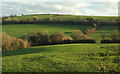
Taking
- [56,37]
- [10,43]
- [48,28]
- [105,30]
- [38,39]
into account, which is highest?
[48,28]

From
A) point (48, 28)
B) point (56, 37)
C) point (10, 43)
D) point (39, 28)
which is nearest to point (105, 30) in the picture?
point (56, 37)

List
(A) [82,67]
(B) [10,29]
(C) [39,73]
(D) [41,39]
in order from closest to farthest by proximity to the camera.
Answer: (C) [39,73]
(A) [82,67]
(D) [41,39]
(B) [10,29]

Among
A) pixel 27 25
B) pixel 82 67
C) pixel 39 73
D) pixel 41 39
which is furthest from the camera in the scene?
pixel 27 25

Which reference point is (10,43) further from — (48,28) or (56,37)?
(48,28)

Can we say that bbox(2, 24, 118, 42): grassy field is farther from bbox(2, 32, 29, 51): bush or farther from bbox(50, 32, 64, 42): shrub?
bbox(2, 32, 29, 51): bush

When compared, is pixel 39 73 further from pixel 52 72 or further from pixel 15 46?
pixel 15 46

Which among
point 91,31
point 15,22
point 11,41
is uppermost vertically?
point 15,22

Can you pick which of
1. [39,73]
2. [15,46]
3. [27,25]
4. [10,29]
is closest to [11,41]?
[15,46]

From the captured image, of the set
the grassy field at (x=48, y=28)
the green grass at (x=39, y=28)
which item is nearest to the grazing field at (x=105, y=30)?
the grassy field at (x=48, y=28)

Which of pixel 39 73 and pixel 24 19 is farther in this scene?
pixel 24 19

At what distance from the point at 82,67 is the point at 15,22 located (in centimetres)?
5835

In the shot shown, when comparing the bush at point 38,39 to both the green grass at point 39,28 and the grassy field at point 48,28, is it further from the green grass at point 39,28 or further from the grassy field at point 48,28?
the green grass at point 39,28

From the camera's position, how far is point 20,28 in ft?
194

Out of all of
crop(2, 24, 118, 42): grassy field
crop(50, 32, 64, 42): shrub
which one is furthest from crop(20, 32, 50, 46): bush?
crop(2, 24, 118, 42): grassy field
